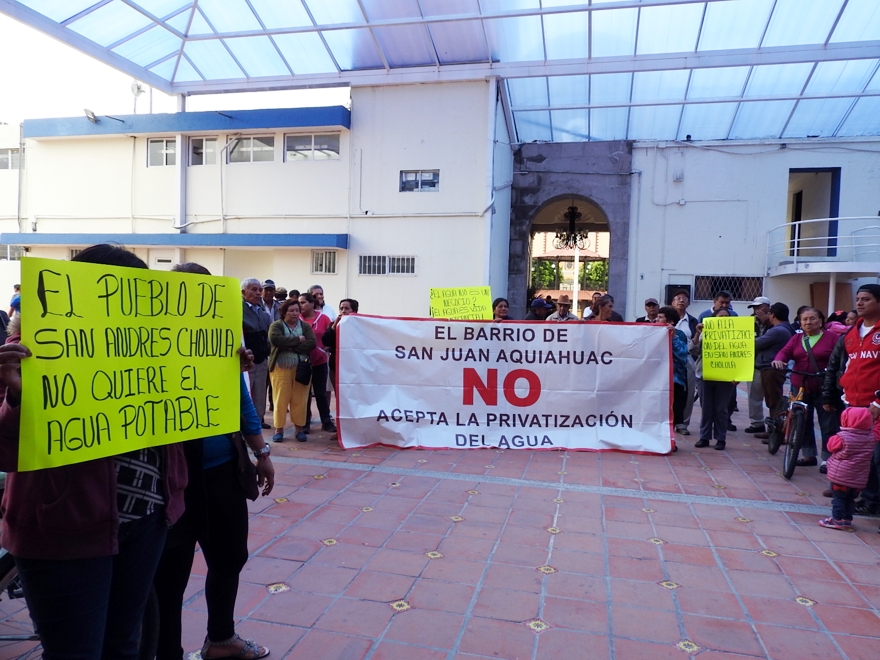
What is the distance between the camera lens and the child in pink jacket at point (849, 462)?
14.5 ft

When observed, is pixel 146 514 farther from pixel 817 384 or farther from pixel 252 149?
pixel 252 149

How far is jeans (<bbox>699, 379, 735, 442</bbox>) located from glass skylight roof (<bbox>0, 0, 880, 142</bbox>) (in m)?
8.74

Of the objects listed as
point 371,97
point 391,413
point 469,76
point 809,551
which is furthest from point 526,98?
point 809,551

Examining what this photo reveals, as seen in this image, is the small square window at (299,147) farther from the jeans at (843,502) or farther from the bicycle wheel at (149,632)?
the bicycle wheel at (149,632)

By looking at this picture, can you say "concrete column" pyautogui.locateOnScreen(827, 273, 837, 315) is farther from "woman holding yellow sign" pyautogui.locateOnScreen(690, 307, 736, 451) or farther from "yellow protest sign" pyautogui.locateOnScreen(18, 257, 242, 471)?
"yellow protest sign" pyautogui.locateOnScreen(18, 257, 242, 471)

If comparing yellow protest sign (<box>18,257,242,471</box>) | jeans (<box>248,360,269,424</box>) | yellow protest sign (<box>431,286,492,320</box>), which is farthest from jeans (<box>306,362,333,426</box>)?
yellow protest sign (<box>18,257,242,471</box>)

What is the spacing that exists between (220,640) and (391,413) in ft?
13.3

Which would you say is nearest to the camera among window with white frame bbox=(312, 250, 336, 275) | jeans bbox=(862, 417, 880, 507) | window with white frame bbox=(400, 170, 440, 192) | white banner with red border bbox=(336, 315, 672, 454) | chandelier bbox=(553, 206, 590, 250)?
jeans bbox=(862, 417, 880, 507)

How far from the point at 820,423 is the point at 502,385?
3179 millimetres

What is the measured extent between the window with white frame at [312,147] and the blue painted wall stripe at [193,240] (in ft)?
7.65

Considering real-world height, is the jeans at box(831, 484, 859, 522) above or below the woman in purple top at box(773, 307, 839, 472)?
below

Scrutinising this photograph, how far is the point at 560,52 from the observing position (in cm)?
1384

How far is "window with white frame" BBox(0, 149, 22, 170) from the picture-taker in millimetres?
19000

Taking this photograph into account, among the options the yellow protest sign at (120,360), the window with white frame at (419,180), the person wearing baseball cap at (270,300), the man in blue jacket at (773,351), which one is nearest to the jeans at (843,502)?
the man in blue jacket at (773,351)
